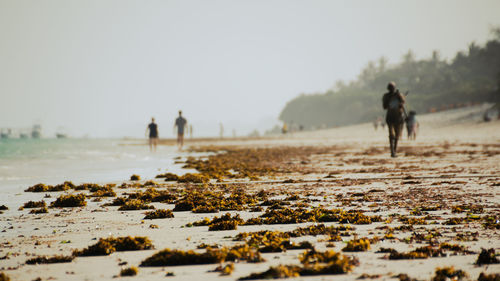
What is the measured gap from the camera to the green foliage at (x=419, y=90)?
81188 millimetres

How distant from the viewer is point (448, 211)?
573 cm

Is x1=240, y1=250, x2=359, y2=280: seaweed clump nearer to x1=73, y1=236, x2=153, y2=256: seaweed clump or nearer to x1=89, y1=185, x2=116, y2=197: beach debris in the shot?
x1=73, y1=236, x2=153, y2=256: seaweed clump

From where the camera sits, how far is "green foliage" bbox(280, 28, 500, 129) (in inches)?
3196

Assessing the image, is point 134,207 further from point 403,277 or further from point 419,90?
point 419,90

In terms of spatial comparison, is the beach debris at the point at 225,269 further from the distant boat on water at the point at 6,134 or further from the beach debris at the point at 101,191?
the distant boat on water at the point at 6,134

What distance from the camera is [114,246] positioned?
4188 mm

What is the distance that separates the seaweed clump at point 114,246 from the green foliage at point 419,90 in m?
77.8

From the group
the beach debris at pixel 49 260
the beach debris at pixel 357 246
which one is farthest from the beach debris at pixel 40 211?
the beach debris at pixel 357 246

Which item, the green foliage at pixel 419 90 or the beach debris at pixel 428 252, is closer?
the beach debris at pixel 428 252

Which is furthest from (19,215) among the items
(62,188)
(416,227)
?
(416,227)

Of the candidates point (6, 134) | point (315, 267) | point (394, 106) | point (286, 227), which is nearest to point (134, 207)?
point (286, 227)

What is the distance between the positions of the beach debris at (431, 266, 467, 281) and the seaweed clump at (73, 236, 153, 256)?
249 centimetres

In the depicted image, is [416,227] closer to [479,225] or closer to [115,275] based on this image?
[479,225]

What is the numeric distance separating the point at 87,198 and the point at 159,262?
4532mm
